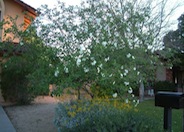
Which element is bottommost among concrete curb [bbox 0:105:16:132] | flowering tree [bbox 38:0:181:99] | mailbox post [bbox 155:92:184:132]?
concrete curb [bbox 0:105:16:132]

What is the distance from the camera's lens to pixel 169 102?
5.75 m

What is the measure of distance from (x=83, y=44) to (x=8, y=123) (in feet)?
13.5

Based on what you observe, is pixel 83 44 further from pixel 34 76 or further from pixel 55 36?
pixel 34 76

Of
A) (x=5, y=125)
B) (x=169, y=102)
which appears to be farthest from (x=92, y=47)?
(x=5, y=125)

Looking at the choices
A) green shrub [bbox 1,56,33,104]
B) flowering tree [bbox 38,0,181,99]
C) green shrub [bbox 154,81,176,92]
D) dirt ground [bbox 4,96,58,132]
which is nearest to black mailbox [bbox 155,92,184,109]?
flowering tree [bbox 38,0,181,99]

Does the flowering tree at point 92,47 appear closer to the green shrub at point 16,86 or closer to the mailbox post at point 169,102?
the mailbox post at point 169,102


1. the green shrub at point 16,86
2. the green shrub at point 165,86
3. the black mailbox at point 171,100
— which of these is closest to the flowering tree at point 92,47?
the black mailbox at point 171,100

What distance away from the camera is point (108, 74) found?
6.14 meters

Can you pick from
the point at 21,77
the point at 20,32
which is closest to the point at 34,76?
the point at 20,32

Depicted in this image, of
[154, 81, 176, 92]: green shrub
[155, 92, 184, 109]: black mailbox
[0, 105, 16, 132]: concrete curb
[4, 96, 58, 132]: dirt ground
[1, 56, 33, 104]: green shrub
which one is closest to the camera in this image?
[155, 92, 184, 109]: black mailbox

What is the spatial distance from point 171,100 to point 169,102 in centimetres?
8

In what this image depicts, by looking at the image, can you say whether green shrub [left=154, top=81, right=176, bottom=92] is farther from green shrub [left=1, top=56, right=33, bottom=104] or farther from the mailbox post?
the mailbox post

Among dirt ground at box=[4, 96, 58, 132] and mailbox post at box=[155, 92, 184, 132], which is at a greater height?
mailbox post at box=[155, 92, 184, 132]

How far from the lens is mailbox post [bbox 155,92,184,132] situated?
5535 millimetres
